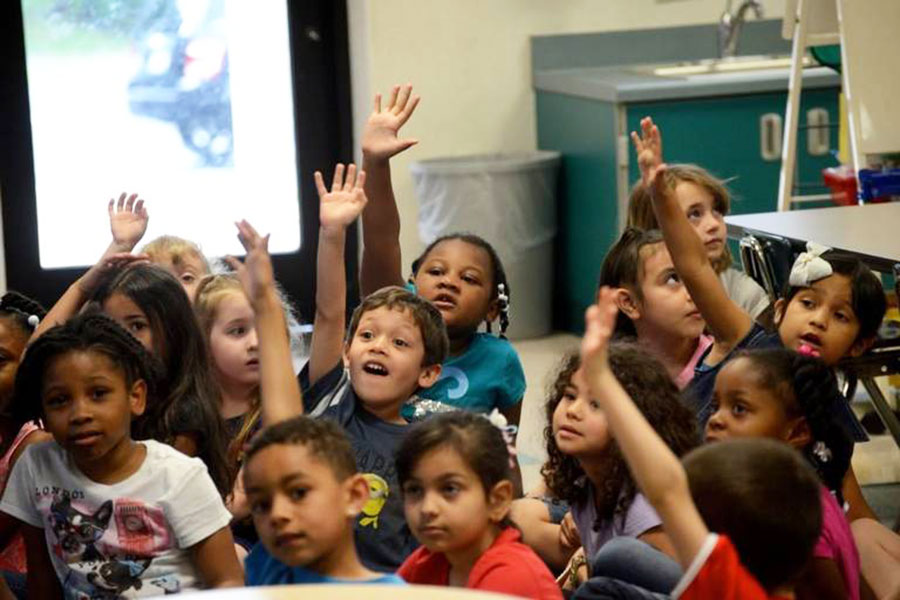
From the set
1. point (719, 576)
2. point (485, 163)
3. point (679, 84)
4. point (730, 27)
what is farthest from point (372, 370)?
point (730, 27)

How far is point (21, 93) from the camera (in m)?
6.42

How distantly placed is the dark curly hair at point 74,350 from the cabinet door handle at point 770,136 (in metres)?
3.72

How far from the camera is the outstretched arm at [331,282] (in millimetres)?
2924

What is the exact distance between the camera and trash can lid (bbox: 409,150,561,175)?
6.25 metres

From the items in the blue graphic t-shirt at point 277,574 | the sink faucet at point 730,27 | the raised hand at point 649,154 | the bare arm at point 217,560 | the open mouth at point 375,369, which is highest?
the sink faucet at point 730,27

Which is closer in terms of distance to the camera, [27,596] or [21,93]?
[27,596]

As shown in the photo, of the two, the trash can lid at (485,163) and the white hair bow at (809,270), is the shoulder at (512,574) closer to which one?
the white hair bow at (809,270)

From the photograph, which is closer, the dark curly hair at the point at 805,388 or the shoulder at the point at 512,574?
the shoulder at the point at 512,574

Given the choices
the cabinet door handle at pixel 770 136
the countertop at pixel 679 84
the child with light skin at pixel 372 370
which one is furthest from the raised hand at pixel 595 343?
the cabinet door handle at pixel 770 136

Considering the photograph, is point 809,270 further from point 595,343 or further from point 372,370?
point 595,343

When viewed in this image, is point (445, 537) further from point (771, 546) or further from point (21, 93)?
point (21, 93)

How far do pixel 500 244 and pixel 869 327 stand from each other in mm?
3235

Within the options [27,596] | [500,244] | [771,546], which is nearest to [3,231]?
[500,244]

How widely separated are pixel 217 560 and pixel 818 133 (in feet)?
13.3
